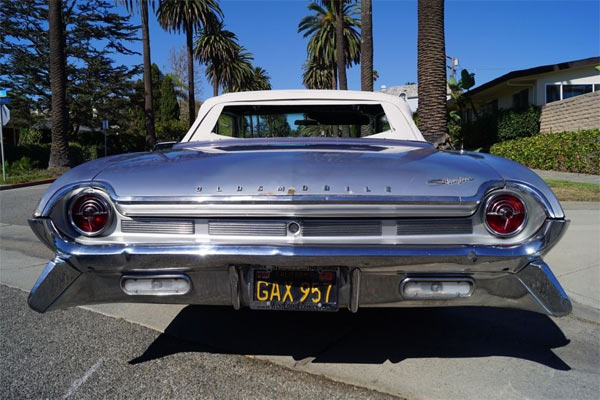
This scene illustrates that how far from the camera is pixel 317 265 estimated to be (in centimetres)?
217

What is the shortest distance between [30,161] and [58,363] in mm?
18945

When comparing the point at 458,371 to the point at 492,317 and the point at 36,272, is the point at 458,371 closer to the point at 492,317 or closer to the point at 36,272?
the point at 492,317

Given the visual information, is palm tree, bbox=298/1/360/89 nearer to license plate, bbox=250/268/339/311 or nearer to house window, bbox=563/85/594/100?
house window, bbox=563/85/594/100

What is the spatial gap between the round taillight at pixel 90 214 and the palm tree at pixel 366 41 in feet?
48.0

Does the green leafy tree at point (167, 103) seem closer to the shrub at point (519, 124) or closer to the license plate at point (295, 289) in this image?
the shrub at point (519, 124)

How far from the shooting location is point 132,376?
104 inches

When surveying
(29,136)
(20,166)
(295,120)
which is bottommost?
(20,166)

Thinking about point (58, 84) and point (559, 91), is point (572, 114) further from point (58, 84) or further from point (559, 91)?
point (58, 84)

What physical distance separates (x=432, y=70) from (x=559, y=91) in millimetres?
12144

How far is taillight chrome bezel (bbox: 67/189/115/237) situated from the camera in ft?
7.44

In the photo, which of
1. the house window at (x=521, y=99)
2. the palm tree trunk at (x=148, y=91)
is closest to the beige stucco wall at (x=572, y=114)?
the house window at (x=521, y=99)

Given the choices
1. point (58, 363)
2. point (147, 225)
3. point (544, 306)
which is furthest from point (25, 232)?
point (544, 306)

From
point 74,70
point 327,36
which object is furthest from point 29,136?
point 327,36

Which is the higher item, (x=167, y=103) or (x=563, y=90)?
(x=167, y=103)
